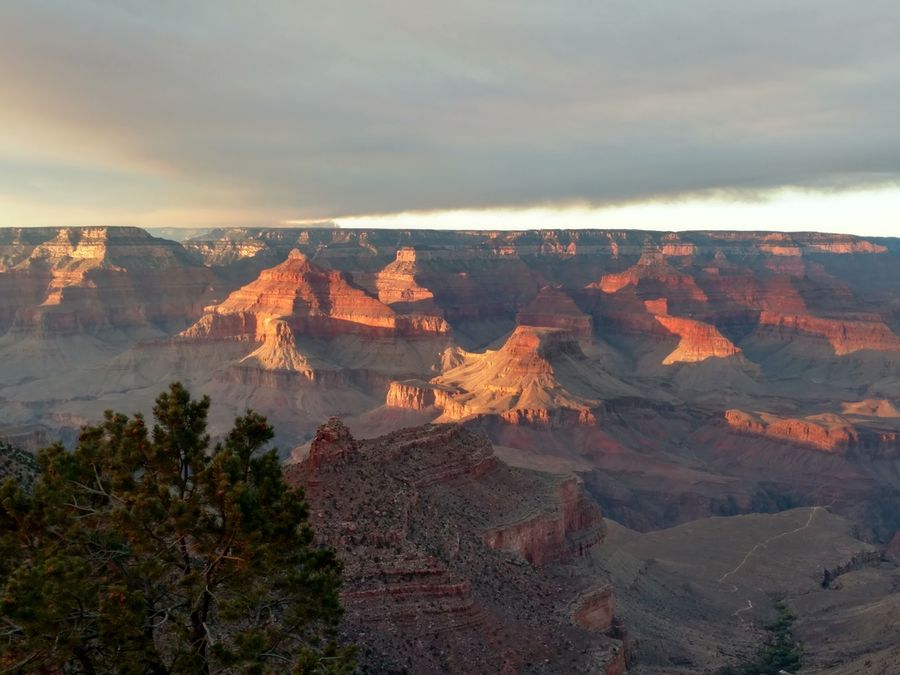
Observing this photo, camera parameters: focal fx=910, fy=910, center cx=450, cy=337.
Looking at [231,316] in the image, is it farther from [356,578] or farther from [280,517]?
[280,517]

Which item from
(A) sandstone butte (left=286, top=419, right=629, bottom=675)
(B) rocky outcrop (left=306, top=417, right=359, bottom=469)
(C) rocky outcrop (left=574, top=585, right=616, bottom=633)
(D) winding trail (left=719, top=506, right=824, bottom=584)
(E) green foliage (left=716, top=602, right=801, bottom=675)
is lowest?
(D) winding trail (left=719, top=506, right=824, bottom=584)

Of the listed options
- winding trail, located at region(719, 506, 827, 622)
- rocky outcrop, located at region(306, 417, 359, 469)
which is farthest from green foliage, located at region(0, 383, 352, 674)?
winding trail, located at region(719, 506, 827, 622)

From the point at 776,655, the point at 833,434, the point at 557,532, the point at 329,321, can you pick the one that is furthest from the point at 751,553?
the point at 329,321

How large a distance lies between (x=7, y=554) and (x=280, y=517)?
6.56 metres

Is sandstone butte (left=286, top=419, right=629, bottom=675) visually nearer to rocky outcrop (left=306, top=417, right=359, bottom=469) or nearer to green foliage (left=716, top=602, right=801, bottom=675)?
rocky outcrop (left=306, top=417, right=359, bottom=469)

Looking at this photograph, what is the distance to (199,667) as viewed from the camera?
21609mm

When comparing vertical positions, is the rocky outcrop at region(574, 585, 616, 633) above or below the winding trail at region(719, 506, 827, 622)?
above

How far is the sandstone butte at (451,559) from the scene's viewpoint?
120 feet

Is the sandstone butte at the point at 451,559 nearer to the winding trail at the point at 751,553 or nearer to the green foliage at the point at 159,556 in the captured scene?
the green foliage at the point at 159,556

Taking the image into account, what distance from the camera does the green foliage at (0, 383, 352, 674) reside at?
68.0 ft

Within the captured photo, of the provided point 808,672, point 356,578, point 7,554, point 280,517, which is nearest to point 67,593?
point 7,554

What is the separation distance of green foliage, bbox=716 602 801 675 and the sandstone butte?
1052cm

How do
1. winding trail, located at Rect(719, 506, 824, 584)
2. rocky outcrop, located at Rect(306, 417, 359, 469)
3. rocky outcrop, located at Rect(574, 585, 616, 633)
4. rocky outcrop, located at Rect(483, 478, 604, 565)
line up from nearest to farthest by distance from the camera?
rocky outcrop, located at Rect(306, 417, 359, 469) → rocky outcrop, located at Rect(574, 585, 616, 633) → rocky outcrop, located at Rect(483, 478, 604, 565) → winding trail, located at Rect(719, 506, 824, 584)

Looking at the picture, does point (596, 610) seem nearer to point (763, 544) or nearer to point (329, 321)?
point (763, 544)
